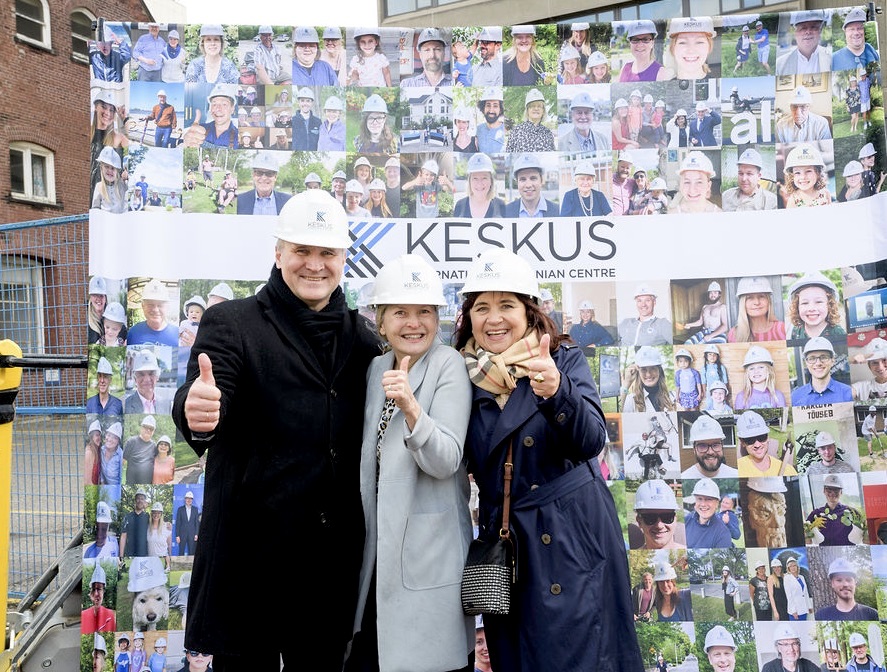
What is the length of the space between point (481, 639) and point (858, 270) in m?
2.52

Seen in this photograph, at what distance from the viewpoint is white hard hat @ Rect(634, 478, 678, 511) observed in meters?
3.46

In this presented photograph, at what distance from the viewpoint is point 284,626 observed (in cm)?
231

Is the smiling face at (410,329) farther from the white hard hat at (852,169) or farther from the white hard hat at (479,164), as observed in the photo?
the white hard hat at (852,169)

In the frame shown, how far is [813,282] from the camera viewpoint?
3.47m

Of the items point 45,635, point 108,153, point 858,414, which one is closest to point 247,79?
point 108,153

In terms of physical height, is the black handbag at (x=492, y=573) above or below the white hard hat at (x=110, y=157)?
below

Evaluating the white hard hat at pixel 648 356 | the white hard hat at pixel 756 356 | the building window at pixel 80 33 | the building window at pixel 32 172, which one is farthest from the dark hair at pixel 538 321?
the building window at pixel 80 33

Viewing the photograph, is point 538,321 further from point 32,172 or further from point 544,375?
point 32,172

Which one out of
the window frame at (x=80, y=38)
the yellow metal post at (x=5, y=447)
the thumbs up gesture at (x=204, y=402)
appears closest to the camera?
the thumbs up gesture at (x=204, y=402)

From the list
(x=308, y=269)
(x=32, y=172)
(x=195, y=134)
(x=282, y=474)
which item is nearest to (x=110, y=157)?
(x=195, y=134)

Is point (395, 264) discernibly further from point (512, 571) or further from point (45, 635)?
point (45, 635)

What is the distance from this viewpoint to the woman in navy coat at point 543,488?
2244mm

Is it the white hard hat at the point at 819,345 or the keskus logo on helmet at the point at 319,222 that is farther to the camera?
the white hard hat at the point at 819,345

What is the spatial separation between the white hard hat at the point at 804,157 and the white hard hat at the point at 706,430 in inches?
51.0
